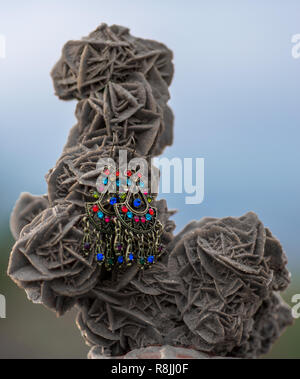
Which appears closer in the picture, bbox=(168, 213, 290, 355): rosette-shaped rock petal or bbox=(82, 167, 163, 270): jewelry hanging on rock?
bbox=(82, 167, 163, 270): jewelry hanging on rock

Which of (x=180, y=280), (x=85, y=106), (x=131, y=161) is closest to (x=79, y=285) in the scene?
(x=180, y=280)

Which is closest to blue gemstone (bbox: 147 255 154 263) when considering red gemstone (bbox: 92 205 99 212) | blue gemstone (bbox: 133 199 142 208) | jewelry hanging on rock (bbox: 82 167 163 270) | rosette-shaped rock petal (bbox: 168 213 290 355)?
jewelry hanging on rock (bbox: 82 167 163 270)

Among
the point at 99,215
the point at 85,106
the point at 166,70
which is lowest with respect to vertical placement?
the point at 99,215

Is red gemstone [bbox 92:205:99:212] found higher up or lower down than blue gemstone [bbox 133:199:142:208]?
lower down

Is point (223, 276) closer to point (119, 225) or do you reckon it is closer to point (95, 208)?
point (119, 225)

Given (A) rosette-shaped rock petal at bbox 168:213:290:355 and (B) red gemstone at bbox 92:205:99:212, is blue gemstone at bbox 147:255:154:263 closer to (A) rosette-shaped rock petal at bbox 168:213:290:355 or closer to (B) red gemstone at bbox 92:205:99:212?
(A) rosette-shaped rock petal at bbox 168:213:290:355

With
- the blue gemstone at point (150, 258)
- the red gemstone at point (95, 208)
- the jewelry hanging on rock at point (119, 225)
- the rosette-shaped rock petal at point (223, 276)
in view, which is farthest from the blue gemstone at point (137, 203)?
the rosette-shaped rock petal at point (223, 276)

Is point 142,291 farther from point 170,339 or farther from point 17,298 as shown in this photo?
point 17,298

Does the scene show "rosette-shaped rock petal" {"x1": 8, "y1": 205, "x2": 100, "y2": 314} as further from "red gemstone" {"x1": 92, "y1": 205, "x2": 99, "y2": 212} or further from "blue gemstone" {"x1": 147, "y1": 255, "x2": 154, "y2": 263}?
"blue gemstone" {"x1": 147, "y1": 255, "x2": 154, "y2": 263}
